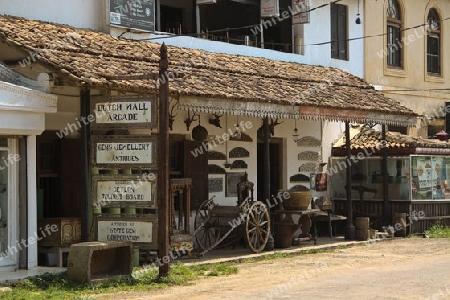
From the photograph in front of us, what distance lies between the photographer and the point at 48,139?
14.9 m

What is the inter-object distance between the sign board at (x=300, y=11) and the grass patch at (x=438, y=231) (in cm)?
626

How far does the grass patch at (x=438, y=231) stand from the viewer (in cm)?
2091

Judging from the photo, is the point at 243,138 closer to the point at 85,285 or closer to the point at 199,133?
the point at 199,133

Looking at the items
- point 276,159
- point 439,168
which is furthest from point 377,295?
point 439,168

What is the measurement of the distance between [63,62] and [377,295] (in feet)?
19.8

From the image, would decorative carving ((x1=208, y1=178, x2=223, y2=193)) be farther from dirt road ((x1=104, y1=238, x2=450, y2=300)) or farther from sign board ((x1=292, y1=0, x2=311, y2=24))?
sign board ((x1=292, y1=0, x2=311, y2=24))

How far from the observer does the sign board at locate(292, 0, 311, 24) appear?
20398 millimetres

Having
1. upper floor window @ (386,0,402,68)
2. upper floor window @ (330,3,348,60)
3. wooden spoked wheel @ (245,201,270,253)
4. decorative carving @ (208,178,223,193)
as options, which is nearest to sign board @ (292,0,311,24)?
upper floor window @ (330,3,348,60)

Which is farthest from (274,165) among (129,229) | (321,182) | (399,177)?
(129,229)

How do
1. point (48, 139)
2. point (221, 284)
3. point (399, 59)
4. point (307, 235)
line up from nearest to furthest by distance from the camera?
point (221, 284), point (48, 139), point (307, 235), point (399, 59)

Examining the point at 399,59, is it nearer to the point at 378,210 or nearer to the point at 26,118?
the point at 378,210

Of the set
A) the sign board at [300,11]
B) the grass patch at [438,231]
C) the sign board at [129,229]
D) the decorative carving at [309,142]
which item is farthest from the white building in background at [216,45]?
the grass patch at [438,231]

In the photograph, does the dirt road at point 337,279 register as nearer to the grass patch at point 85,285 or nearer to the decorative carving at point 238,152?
the grass patch at point 85,285

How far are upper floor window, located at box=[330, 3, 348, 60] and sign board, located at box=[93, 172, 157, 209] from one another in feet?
36.3
